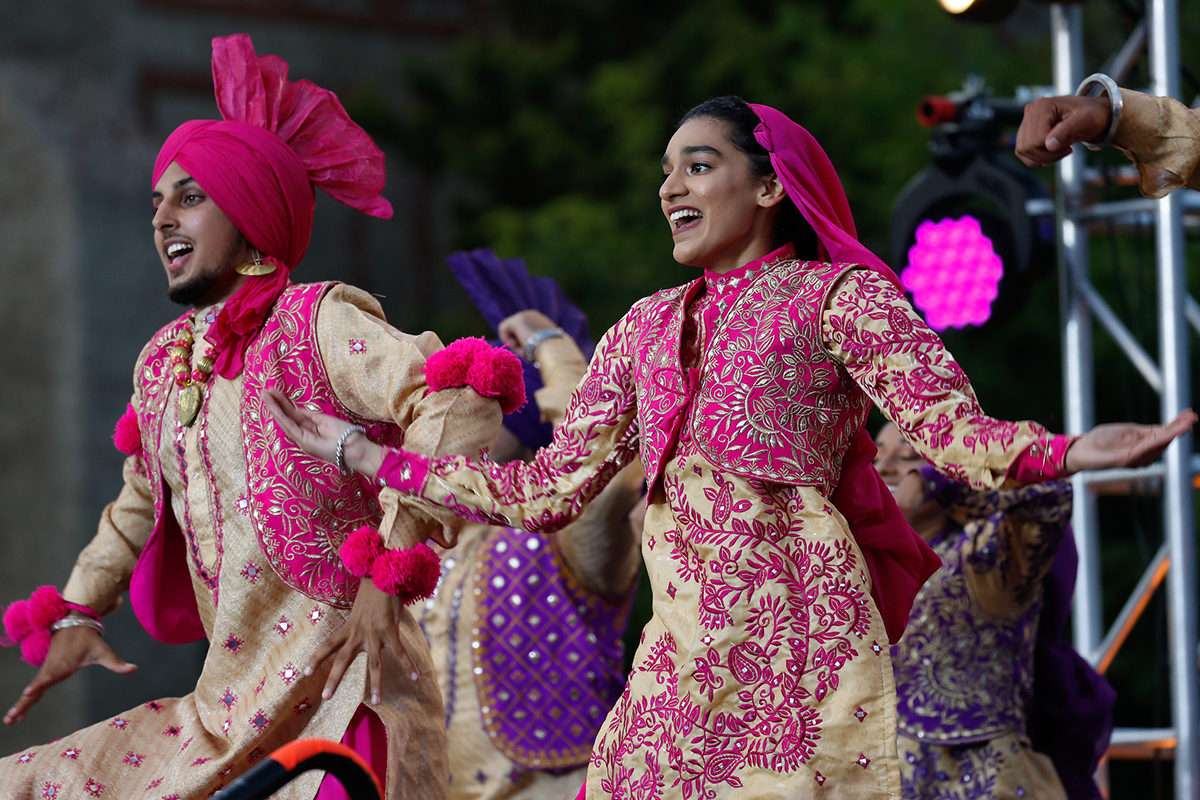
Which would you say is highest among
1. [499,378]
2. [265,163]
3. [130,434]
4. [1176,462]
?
[265,163]

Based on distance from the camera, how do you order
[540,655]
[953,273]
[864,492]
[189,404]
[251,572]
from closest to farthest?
[864,492], [251,572], [189,404], [540,655], [953,273]

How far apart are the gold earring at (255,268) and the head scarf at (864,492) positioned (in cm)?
116

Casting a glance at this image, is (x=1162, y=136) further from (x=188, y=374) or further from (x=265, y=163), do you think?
(x=188, y=374)

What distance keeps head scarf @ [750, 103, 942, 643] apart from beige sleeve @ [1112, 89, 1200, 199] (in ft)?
1.63

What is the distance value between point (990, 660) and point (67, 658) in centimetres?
228

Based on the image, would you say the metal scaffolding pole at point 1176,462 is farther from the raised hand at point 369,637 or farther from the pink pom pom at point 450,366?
the raised hand at point 369,637

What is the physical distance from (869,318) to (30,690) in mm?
2016

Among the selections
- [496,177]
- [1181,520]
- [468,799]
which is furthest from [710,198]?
[496,177]

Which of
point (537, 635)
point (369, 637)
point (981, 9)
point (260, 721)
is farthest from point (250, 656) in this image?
point (981, 9)

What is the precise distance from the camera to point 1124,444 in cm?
190

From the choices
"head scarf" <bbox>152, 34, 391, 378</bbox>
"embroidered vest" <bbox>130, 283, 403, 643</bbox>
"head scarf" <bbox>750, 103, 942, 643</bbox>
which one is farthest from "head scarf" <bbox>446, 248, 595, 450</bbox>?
"head scarf" <bbox>750, 103, 942, 643</bbox>

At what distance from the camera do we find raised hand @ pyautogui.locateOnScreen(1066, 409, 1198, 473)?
72.9 inches

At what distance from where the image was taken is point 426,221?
456 inches

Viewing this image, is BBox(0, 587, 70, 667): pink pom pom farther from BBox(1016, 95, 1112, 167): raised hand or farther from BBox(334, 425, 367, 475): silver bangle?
BBox(1016, 95, 1112, 167): raised hand
